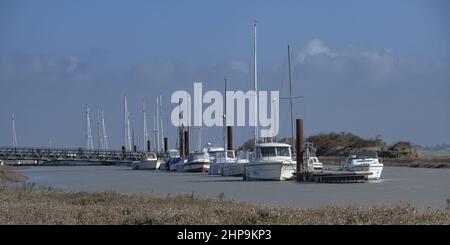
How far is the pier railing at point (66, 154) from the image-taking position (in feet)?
454

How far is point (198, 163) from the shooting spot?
92.8 meters

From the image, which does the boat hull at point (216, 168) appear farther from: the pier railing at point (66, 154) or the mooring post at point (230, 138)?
the pier railing at point (66, 154)

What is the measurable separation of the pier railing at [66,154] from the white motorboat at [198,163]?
133ft

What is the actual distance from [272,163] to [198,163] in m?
35.0

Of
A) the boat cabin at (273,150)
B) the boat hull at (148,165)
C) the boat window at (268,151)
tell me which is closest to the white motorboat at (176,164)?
the boat hull at (148,165)

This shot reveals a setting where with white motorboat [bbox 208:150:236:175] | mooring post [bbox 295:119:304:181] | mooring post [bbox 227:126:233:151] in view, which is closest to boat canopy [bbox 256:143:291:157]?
mooring post [bbox 295:119:304:181]

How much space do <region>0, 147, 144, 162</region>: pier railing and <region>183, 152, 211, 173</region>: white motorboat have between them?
4055 cm

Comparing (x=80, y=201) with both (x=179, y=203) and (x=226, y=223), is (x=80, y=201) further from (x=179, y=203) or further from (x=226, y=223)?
(x=226, y=223)

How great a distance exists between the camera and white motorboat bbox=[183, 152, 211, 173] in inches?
3620

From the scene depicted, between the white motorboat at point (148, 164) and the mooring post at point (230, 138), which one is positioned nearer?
the mooring post at point (230, 138)

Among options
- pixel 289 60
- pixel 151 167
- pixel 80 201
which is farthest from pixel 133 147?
pixel 80 201

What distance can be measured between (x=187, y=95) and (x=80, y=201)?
65.2 metres

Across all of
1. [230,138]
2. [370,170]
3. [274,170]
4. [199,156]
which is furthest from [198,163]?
[274,170]

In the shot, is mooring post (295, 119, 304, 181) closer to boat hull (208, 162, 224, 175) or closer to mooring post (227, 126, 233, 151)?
boat hull (208, 162, 224, 175)
